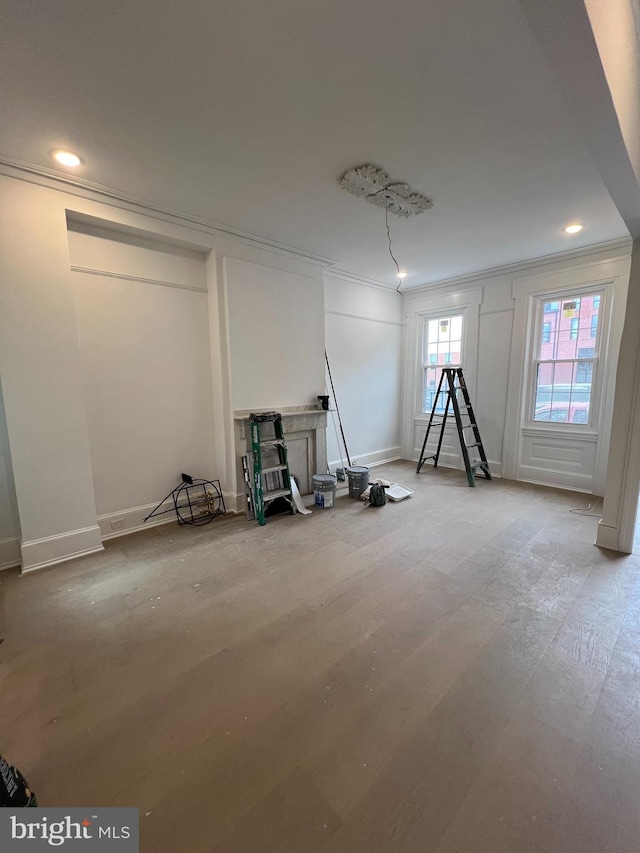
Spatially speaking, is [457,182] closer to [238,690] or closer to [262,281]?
[262,281]

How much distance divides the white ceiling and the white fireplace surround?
195 cm

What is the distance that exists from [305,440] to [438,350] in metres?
2.72

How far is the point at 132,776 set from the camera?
1.19 meters

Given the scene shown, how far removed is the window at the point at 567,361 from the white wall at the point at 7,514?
5433 millimetres

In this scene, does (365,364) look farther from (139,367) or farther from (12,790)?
(12,790)

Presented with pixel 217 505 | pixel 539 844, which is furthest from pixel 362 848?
pixel 217 505

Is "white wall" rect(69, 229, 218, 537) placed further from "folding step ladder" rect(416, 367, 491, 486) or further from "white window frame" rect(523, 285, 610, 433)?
"white window frame" rect(523, 285, 610, 433)

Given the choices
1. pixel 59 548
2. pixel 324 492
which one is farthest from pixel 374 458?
pixel 59 548

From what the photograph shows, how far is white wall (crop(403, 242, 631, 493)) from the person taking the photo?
12.7 ft

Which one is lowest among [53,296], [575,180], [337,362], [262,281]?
[337,362]

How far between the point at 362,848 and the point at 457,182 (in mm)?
3488

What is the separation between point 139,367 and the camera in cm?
303

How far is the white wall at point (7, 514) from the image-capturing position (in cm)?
247

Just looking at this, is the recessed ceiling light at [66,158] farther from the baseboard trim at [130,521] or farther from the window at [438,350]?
the window at [438,350]
